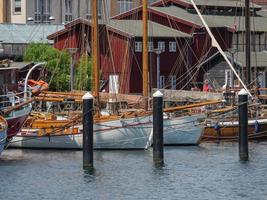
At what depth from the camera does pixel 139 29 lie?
86938 millimetres

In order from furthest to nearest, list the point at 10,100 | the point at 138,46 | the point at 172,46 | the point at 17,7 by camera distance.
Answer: the point at 17,7 → the point at 172,46 → the point at 138,46 → the point at 10,100

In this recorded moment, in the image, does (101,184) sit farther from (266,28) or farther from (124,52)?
(266,28)

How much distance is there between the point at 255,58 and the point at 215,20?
31.8 ft

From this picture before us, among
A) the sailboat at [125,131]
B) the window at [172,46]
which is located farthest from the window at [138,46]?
the sailboat at [125,131]

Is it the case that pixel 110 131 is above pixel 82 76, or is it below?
below

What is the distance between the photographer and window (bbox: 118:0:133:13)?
11900 cm

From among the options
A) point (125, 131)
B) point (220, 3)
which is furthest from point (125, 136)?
point (220, 3)

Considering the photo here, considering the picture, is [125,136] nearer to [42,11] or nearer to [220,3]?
[220,3]

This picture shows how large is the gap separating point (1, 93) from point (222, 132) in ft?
47.9

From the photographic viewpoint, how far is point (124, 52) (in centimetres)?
8469

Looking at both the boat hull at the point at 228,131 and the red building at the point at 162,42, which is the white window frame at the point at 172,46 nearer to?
the red building at the point at 162,42

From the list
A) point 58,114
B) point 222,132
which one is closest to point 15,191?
point 58,114

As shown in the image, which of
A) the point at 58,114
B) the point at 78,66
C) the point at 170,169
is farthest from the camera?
the point at 78,66

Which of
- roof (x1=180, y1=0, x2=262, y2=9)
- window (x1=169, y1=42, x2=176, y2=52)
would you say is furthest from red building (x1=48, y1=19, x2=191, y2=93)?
roof (x1=180, y1=0, x2=262, y2=9)
